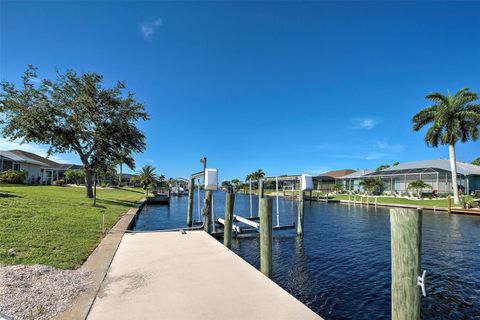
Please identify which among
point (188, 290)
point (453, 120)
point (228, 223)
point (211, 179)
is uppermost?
point (453, 120)

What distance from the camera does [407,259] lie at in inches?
148

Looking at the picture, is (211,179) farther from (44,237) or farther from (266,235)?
(44,237)

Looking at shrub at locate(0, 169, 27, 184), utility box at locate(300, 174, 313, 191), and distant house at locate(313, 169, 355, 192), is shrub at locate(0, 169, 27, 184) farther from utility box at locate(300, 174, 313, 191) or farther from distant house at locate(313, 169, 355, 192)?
distant house at locate(313, 169, 355, 192)

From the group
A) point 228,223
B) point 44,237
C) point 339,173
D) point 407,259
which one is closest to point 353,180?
point 339,173

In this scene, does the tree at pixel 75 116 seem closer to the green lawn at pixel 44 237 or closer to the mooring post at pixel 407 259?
the green lawn at pixel 44 237

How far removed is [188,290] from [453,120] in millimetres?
37779

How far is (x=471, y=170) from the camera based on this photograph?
1827 inches

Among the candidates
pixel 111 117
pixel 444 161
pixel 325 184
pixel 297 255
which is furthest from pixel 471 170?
pixel 111 117

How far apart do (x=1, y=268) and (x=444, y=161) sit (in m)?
60.6

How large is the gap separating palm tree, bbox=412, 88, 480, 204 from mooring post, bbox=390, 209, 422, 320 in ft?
114

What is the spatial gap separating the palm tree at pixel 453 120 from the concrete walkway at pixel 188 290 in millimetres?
34214

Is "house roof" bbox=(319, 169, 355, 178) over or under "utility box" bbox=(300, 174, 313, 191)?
over

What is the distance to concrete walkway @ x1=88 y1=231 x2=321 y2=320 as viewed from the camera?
14.3 feet

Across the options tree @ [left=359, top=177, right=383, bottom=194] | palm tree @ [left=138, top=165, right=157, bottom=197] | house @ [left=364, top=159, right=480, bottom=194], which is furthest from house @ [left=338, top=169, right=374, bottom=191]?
palm tree @ [left=138, top=165, right=157, bottom=197]
